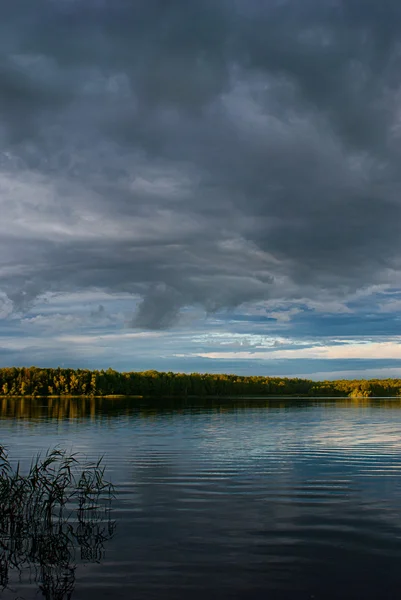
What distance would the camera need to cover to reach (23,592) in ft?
52.1

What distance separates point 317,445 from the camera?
2201 inches

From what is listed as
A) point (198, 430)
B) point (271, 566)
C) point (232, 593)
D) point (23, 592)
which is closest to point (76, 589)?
point (23, 592)

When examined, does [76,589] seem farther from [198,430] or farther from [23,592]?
[198,430]

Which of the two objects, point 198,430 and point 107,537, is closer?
point 107,537

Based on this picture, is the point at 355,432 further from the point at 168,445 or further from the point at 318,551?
the point at 318,551

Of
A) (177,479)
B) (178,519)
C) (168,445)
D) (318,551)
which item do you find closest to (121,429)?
(168,445)

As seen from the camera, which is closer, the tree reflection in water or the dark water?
the dark water

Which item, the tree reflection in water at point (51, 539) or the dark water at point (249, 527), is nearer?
the dark water at point (249, 527)

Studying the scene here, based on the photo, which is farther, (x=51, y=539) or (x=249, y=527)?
(x=249, y=527)

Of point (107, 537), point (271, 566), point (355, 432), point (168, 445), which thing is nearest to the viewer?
point (271, 566)

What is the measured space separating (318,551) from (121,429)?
6122 cm

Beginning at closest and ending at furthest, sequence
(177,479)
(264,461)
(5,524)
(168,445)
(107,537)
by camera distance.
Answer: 1. (107,537)
2. (5,524)
3. (177,479)
4. (264,461)
5. (168,445)

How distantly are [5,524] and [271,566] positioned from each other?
40.9ft

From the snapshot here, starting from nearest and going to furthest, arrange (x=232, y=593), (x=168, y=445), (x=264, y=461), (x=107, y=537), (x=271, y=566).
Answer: (x=232, y=593)
(x=271, y=566)
(x=107, y=537)
(x=264, y=461)
(x=168, y=445)
